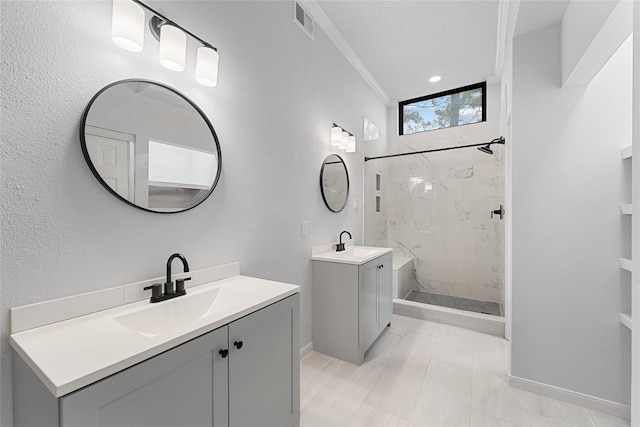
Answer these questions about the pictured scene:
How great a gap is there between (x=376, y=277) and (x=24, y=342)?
2.10 m

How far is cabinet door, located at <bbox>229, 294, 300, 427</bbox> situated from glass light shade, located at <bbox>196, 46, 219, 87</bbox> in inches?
46.4

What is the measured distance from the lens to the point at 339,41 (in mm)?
2664

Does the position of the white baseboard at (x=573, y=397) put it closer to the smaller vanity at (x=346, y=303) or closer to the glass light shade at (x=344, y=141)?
the smaller vanity at (x=346, y=303)

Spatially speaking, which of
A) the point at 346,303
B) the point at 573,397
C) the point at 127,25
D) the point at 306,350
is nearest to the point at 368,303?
the point at 346,303

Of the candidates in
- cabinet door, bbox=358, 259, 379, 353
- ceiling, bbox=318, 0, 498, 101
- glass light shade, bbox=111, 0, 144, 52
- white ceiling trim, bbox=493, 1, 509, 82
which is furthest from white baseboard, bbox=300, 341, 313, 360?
white ceiling trim, bbox=493, 1, 509, 82

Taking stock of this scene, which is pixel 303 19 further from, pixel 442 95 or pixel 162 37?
pixel 442 95

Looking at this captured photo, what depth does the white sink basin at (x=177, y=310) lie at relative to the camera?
1072 millimetres

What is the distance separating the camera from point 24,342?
0.82 meters

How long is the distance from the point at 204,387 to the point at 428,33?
10.6 ft

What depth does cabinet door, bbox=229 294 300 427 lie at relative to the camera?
104cm

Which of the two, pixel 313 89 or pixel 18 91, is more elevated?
pixel 313 89

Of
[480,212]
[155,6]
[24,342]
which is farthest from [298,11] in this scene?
[480,212]

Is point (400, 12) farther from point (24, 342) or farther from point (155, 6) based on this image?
point (24, 342)

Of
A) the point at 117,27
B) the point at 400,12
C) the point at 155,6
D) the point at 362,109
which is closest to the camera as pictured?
the point at 117,27
